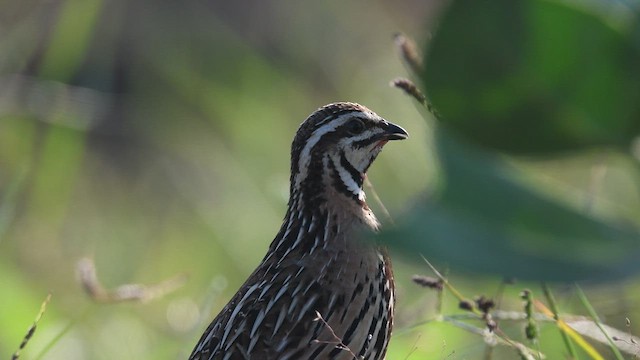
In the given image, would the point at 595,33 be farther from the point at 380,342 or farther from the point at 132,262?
the point at 132,262

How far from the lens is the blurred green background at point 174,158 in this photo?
4605 mm

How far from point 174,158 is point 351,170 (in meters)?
3.69

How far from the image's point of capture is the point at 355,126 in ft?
11.3

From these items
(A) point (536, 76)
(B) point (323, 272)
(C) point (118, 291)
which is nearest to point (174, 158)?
(C) point (118, 291)

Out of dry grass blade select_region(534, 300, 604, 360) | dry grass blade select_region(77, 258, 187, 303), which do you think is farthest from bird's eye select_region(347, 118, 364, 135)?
dry grass blade select_region(534, 300, 604, 360)

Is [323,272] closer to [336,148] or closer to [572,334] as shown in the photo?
[336,148]

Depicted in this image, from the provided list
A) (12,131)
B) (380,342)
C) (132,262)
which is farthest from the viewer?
(132,262)

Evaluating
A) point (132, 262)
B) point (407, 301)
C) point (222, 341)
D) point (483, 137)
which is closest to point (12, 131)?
point (132, 262)

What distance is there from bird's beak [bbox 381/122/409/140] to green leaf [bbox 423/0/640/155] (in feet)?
7.25

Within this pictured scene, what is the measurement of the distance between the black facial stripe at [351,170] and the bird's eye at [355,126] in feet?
0.20

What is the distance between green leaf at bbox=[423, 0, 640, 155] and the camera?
1171 mm

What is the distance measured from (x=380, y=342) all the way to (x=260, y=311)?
1.00 feet

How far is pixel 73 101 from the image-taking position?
5.02 meters

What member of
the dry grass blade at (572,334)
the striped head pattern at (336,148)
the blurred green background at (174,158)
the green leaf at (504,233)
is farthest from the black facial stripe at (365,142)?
the green leaf at (504,233)
